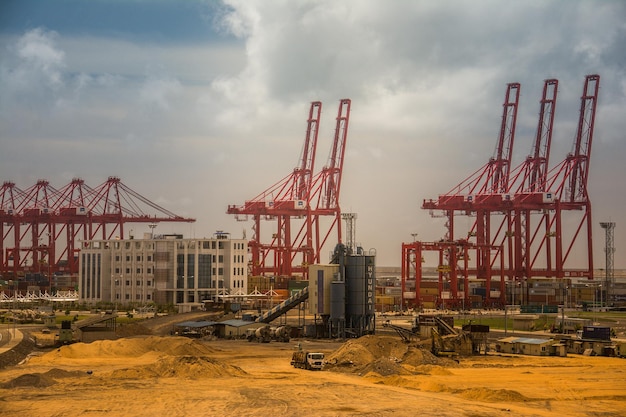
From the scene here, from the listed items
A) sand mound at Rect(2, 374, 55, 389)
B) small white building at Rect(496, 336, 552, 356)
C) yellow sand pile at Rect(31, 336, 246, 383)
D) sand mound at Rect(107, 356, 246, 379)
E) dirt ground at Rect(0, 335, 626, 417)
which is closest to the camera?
dirt ground at Rect(0, 335, 626, 417)

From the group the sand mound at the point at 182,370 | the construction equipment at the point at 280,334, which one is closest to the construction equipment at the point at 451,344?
the construction equipment at the point at 280,334

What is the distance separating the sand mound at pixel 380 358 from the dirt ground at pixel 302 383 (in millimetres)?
88

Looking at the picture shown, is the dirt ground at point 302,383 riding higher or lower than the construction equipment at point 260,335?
lower

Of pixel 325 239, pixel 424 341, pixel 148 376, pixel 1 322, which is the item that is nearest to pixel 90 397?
pixel 148 376

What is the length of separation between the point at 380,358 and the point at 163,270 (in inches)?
2700

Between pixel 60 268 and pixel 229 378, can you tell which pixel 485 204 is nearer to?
pixel 60 268

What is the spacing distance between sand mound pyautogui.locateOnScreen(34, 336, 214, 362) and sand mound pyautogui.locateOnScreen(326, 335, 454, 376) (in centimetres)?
891

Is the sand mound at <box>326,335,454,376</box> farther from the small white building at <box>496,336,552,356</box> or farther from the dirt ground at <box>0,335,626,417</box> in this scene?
the small white building at <box>496,336,552,356</box>

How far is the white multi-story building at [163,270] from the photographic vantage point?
118812 millimetres

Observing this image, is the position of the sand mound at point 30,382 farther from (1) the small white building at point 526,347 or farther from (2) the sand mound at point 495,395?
(1) the small white building at point 526,347

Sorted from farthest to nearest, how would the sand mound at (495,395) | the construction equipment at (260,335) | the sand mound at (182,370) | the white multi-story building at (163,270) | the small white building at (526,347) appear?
1. the white multi-story building at (163,270)
2. the construction equipment at (260,335)
3. the small white building at (526,347)
4. the sand mound at (182,370)
5. the sand mound at (495,395)

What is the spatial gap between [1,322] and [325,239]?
251ft

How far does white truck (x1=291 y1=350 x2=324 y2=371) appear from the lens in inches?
2085

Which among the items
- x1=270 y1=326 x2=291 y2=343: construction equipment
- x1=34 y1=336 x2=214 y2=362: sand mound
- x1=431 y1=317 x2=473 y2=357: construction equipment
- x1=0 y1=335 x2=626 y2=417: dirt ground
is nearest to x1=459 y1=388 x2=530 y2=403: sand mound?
x1=0 y1=335 x2=626 y2=417: dirt ground
